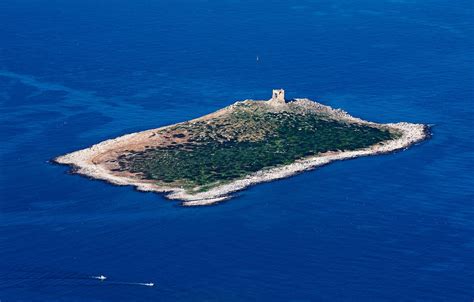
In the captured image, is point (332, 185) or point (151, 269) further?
point (332, 185)

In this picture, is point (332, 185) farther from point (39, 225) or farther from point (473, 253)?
point (39, 225)

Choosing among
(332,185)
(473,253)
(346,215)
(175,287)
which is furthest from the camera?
(332,185)

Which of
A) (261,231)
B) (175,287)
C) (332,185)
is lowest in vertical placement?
(175,287)

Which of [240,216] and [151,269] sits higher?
[240,216]

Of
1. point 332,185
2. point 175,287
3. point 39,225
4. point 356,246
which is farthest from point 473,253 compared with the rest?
point 39,225

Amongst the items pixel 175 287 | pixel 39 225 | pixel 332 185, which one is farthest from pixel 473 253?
pixel 39 225

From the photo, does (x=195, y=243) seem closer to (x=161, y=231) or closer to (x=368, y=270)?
(x=161, y=231)

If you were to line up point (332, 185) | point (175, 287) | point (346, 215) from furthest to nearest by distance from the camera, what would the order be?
point (332, 185) → point (346, 215) → point (175, 287)

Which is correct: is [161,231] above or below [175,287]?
above

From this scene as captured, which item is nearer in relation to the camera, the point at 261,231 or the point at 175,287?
the point at 175,287
